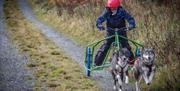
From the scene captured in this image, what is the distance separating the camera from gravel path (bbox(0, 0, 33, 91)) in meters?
10.9

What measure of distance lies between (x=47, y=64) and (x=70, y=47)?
2.86 meters

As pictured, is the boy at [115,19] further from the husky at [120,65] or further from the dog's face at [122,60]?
the dog's face at [122,60]

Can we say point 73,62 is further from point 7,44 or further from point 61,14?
point 61,14

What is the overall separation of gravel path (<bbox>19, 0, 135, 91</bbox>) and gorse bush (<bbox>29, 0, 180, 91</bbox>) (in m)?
0.46

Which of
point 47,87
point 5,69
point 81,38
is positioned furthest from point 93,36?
point 47,87

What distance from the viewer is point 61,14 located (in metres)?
22.8

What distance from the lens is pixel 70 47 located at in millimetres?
15953

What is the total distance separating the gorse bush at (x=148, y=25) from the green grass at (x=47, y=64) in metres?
1.51

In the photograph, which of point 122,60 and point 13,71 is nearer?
point 122,60

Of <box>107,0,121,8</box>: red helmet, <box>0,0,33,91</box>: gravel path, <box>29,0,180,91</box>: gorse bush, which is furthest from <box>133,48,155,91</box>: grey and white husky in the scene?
<box>0,0,33,91</box>: gravel path

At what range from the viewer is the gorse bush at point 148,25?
9906mm

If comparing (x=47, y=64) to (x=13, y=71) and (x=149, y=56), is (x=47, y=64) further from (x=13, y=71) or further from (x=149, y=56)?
(x=149, y=56)

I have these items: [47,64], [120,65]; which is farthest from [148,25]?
[120,65]

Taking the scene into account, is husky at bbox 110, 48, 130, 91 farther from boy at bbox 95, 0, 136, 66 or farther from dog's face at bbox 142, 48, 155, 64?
boy at bbox 95, 0, 136, 66
